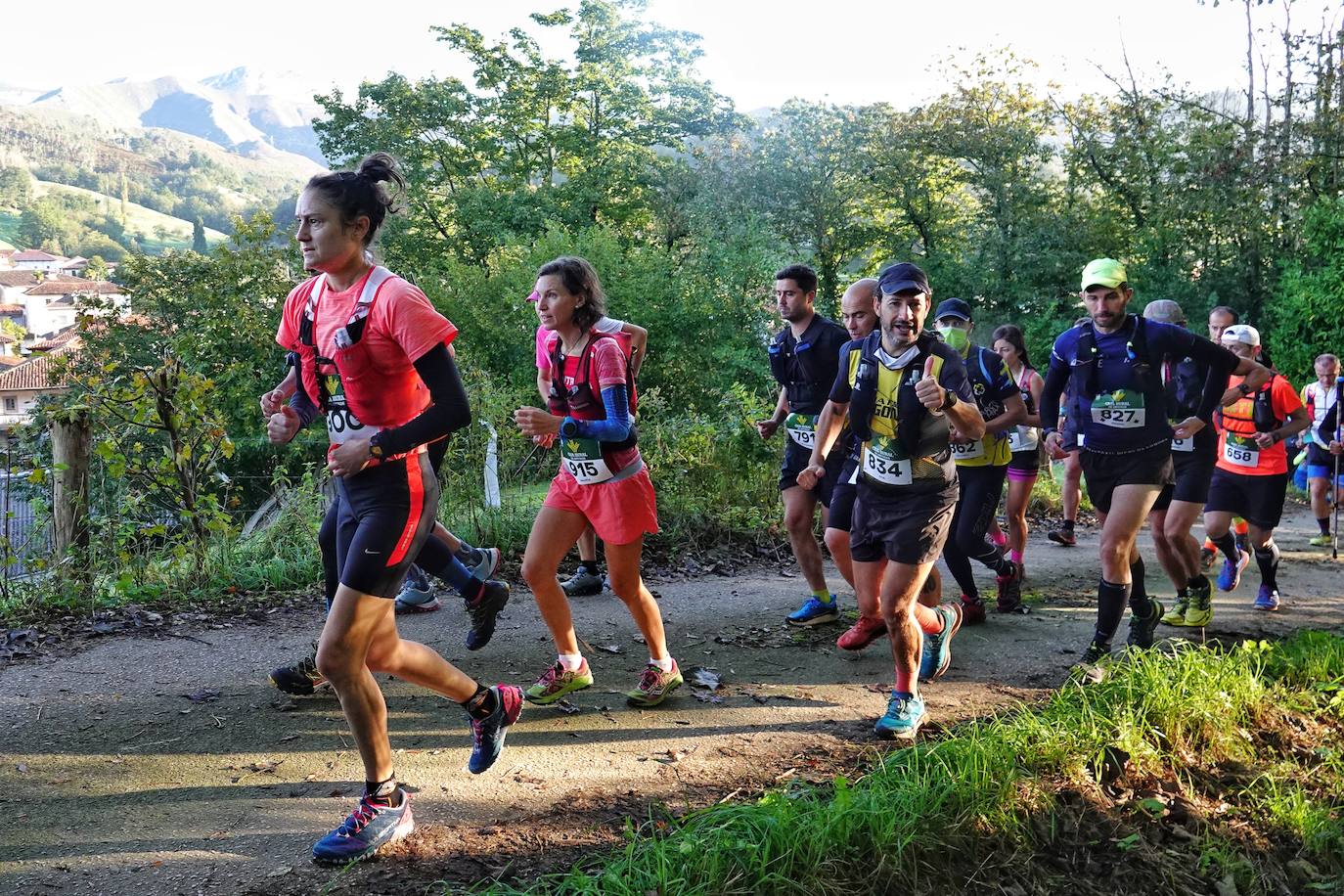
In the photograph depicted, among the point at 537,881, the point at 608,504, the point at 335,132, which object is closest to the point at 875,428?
the point at 608,504

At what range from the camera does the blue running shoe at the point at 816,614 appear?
6.78 m

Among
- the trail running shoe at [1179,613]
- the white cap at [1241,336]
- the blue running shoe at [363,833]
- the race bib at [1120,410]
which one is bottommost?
the trail running shoe at [1179,613]

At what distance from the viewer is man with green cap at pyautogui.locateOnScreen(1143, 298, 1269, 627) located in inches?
271

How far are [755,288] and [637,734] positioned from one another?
81.2ft

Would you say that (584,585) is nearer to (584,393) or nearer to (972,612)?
(972,612)

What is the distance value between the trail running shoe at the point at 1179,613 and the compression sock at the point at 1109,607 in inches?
56.3

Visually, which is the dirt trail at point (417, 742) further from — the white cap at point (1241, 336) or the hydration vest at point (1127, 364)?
the white cap at point (1241, 336)

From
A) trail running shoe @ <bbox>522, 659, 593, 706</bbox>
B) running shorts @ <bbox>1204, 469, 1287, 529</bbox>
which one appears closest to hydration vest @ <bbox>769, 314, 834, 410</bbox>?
trail running shoe @ <bbox>522, 659, 593, 706</bbox>

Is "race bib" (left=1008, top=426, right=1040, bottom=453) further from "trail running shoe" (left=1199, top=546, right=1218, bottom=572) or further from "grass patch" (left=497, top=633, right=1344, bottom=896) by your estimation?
"grass patch" (left=497, top=633, right=1344, bottom=896)

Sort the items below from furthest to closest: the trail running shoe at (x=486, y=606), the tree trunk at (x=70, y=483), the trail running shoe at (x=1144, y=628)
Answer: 1. the tree trunk at (x=70, y=483)
2. the trail running shoe at (x=1144, y=628)
3. the trail running shoe at (x=486, y=606)

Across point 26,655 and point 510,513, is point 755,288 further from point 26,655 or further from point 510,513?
point 26,655

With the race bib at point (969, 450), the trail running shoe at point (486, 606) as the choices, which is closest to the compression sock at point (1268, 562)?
the race bib at point (969, 450)

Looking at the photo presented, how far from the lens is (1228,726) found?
4996 millimetres

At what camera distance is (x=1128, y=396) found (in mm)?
5746
